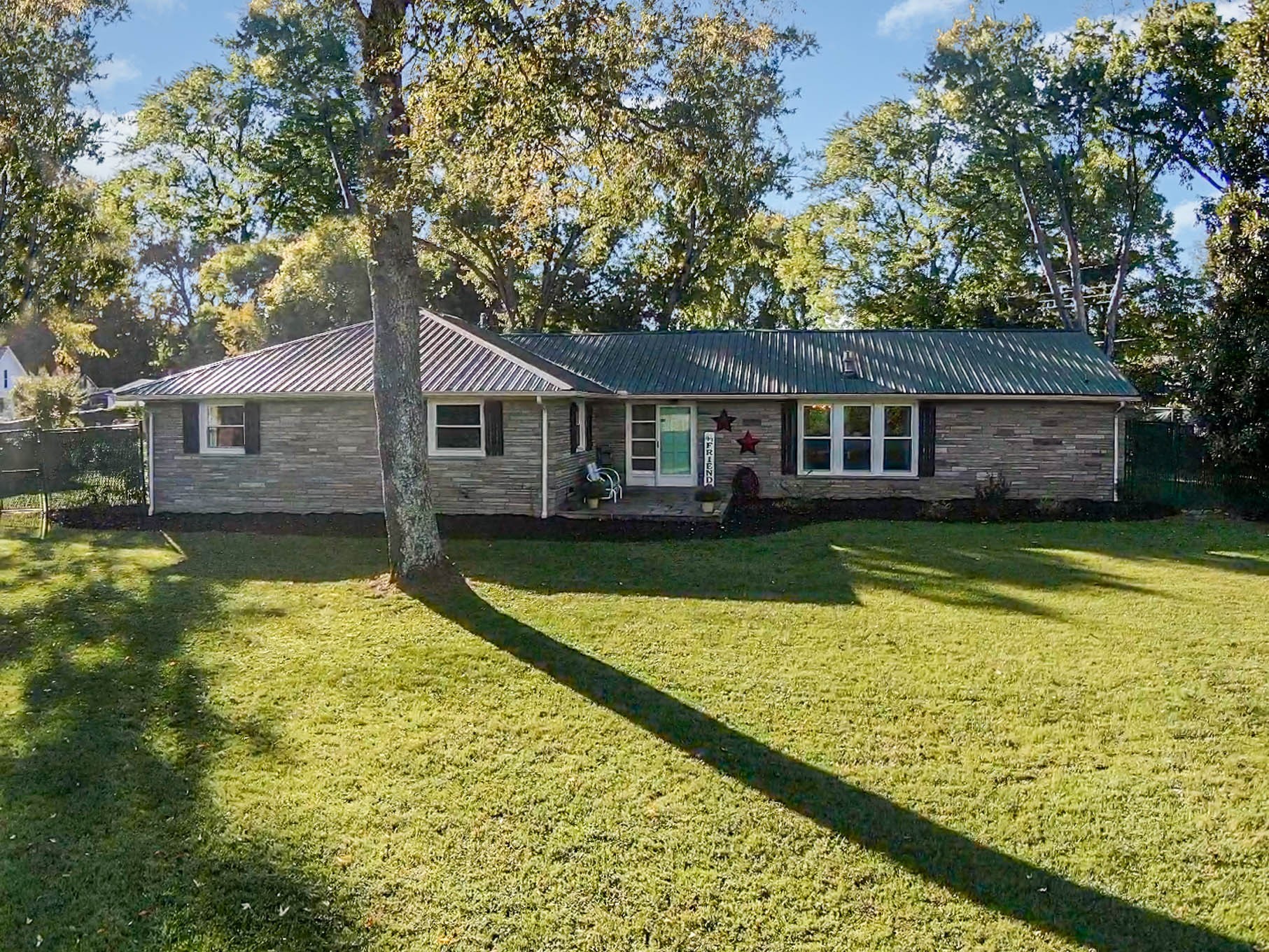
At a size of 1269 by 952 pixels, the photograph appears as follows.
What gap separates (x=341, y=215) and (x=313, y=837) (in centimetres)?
2208

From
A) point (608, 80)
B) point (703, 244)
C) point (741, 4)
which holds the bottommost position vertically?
point (608, 80)

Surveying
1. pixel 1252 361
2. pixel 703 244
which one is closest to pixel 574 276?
pixel 703 244

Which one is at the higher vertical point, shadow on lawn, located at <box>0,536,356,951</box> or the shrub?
the shrub

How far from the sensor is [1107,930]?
144 inches

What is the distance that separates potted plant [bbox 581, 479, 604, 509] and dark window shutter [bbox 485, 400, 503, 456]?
1.68m

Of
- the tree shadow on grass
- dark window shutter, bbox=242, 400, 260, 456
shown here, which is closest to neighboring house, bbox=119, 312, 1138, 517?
dark window shutter, bbox=242, 400, 260, 456

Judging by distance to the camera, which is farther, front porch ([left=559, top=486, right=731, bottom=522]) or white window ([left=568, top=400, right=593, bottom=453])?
white window ([left=568, top=400, right=593, bottom=453])

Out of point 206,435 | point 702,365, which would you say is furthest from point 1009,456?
point 206,435

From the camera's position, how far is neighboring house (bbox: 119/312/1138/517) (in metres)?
14.5

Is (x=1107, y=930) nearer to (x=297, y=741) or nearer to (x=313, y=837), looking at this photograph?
(x=313, y=837)

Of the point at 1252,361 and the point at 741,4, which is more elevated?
the point at 741,4

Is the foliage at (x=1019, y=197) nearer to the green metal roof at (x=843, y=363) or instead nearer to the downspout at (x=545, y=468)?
the green metal roof at (x=843, y=363)

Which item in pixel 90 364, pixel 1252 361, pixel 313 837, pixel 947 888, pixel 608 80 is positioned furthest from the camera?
pixel 90 364

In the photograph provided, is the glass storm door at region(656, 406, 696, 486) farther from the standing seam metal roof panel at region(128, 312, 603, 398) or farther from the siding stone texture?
the standing seam metal roof panel at region(128, 312, 603, 398)
